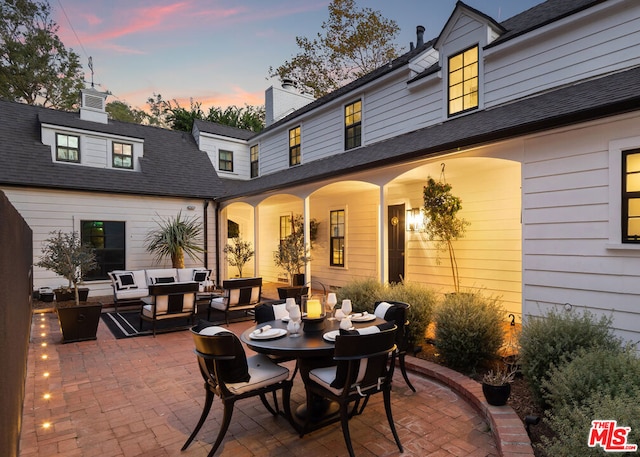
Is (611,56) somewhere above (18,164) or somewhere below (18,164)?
above

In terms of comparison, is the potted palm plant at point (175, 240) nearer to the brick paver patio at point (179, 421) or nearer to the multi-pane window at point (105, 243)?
the multi-pane window at point (105, 243)

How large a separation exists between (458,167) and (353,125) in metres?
4.03

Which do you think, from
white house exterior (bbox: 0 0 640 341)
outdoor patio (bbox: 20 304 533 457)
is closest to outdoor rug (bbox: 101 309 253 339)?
outdoor patio (bbox: 20 304 533 457)

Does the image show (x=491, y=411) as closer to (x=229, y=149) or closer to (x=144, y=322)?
(x=144, y=322)

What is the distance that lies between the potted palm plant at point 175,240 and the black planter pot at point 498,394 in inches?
371

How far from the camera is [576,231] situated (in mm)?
4410

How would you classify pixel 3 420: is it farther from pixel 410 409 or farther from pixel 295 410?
→ pixel 410 409

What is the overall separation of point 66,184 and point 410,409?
1047cm

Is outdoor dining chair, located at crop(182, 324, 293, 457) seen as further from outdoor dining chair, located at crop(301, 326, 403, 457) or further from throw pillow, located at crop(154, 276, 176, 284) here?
throw pillow, located at crop(154, 276, 176, 284)

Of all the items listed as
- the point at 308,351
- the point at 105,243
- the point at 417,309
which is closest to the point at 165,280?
the point at 105,243

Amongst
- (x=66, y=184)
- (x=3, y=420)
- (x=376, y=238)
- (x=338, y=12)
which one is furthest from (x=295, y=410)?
(x=338, y=12)

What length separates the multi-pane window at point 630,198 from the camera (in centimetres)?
400

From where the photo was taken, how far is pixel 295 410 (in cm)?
340

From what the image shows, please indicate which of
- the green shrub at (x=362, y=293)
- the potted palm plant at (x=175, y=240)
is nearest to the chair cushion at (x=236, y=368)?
the green shrub at (x=362, y=293)
